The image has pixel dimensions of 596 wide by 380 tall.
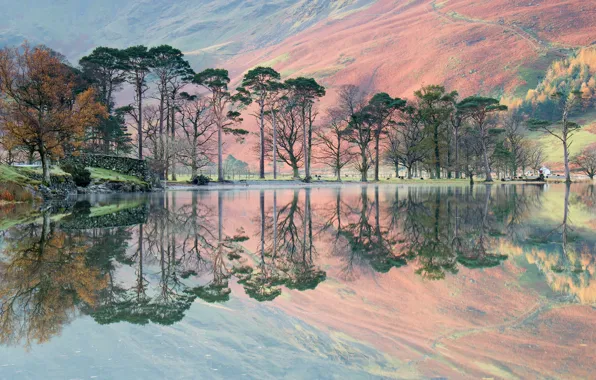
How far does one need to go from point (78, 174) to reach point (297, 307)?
34.1 m

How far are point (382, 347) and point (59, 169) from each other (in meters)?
34.9

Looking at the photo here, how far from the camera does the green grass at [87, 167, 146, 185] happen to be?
3727cm

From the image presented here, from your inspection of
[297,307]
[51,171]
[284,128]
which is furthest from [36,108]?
[284,128]

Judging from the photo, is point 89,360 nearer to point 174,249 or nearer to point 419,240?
point 174,249

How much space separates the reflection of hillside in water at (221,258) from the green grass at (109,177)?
22129 millimetres

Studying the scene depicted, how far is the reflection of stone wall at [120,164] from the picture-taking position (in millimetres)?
38781

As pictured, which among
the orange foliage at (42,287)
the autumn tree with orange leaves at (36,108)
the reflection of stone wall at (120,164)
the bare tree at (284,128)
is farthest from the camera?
the bare tree at (284,128)

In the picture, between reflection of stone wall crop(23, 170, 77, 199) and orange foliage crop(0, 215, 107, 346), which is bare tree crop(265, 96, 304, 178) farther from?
orange foliage crop(0, 215, 107, 346)

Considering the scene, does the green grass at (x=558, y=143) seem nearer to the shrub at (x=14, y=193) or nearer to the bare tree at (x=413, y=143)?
the bare tree at (x=413, y=143)

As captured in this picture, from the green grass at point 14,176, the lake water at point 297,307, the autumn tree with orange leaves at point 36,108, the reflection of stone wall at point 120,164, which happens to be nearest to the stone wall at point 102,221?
the lake water at point 297,307

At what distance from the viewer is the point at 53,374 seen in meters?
4.21

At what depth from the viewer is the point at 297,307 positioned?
20.5ft


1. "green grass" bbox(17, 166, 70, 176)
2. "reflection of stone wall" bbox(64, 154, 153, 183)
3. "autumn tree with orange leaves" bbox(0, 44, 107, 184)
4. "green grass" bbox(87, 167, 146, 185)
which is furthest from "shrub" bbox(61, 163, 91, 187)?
"autumn tree with orange leaves" bbox(0, 44, 107, 184)

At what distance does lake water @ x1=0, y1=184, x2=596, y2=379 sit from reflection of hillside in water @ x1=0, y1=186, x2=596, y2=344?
42mm
